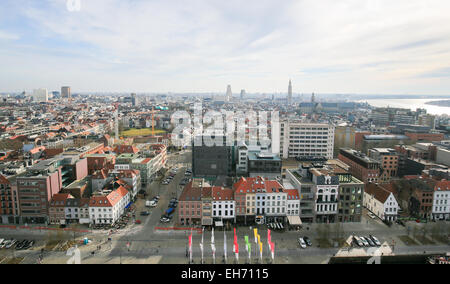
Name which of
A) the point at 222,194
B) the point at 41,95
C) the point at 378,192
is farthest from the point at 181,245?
the point at 41,95

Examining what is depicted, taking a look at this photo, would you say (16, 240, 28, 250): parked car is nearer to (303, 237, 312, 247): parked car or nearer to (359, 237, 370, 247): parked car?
(303, 237, 312, 247): parked car

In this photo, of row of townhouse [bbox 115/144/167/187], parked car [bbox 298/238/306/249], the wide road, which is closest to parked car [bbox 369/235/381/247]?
the wide road

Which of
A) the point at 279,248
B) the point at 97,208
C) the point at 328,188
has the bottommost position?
the point at 279,248

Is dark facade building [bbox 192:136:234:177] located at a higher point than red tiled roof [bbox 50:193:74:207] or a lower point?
higher

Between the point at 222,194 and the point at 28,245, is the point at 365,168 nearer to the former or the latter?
the point at 222,194

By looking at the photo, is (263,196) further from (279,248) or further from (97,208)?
(97,208)
